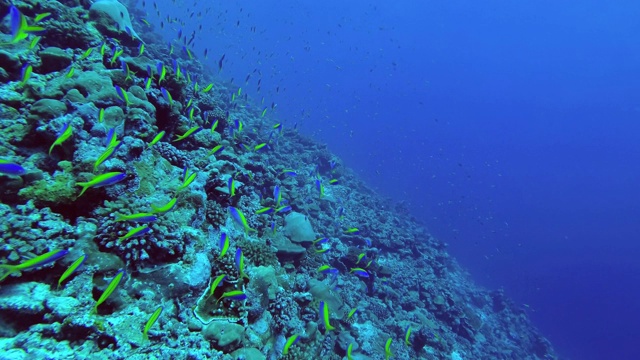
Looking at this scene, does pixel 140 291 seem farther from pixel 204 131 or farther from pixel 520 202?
pixel 520 202

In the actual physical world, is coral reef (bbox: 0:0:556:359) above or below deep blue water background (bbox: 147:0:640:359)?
below

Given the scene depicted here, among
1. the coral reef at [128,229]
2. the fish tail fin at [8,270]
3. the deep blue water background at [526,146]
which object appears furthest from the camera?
the deep blue water background at [526,146]

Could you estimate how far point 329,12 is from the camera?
644 ft

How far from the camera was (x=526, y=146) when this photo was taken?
538 feet

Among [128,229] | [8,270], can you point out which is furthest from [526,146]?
[8,270]

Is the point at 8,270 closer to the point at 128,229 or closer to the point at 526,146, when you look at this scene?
the point at 128,229

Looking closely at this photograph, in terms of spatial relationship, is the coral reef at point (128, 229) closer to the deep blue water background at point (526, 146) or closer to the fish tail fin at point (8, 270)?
the fish tail fin at point (8, 270)

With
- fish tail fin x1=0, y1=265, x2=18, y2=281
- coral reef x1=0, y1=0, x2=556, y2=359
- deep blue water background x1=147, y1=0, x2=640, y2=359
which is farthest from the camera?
deep blue water background x1=147, y1=0, x2=640, y2=359

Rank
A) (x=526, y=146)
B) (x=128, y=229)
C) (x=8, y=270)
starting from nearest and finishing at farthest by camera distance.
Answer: (x=8, y=270) < (x=128, y=229) < (x=526, y=146)

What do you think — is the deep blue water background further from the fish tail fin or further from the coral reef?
the fish tail fin

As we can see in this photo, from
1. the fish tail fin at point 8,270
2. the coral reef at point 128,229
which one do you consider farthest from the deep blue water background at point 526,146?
the fish tail fin at point 8,270

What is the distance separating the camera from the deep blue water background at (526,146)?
59531 millimetres

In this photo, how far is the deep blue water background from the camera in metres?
59.5

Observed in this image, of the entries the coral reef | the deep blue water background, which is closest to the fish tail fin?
the coral reef
